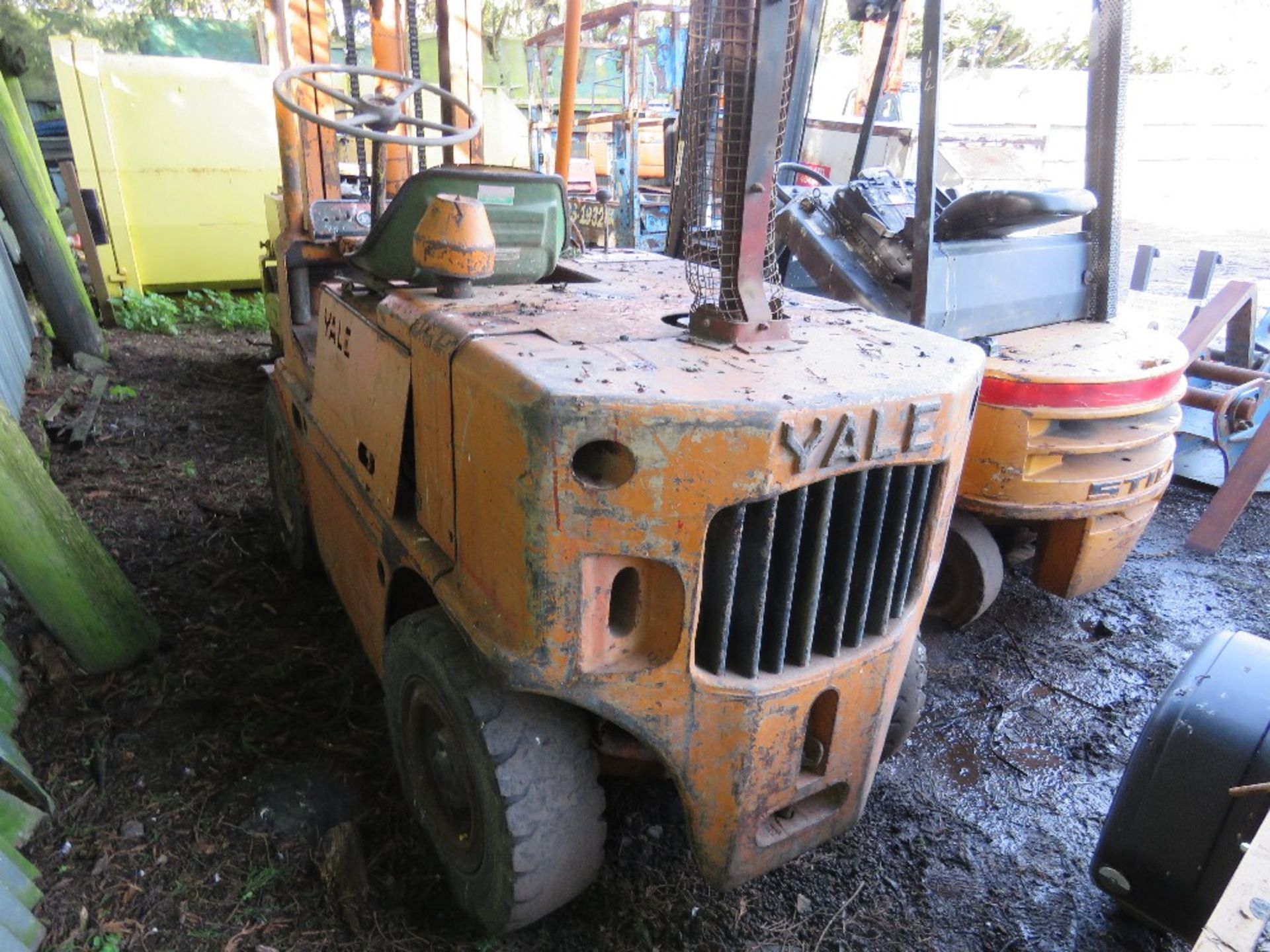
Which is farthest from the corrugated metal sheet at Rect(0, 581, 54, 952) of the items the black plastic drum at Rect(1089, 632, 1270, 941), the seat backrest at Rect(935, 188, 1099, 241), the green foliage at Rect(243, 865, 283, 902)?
the seat backrest at Rect(935, 188, 1099, 241)

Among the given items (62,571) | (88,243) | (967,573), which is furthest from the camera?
(88,243)

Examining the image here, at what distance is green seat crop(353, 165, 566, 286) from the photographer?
257cm

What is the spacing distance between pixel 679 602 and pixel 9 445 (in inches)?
101

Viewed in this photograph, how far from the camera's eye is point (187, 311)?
30.0 ft

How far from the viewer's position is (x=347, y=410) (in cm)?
265

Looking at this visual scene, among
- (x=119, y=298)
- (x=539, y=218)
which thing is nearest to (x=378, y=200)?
(x=539, y=218)

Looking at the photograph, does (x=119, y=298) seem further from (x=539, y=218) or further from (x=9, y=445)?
(x=539, y=218)

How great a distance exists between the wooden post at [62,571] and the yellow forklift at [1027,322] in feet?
10.5

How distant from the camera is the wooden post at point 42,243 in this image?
21.3ft

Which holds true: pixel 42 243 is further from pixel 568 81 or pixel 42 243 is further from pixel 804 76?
pixel 804 76

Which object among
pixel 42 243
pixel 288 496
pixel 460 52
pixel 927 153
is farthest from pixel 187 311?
pixel 927 153

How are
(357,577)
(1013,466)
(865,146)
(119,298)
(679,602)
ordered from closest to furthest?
(679,602)
(357,577)
(1013,466)
(865,146)
(119,298)

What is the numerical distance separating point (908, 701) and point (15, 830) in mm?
2506

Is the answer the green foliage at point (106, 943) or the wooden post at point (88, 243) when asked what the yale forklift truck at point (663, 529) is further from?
the wooden post at point (88, 243)
